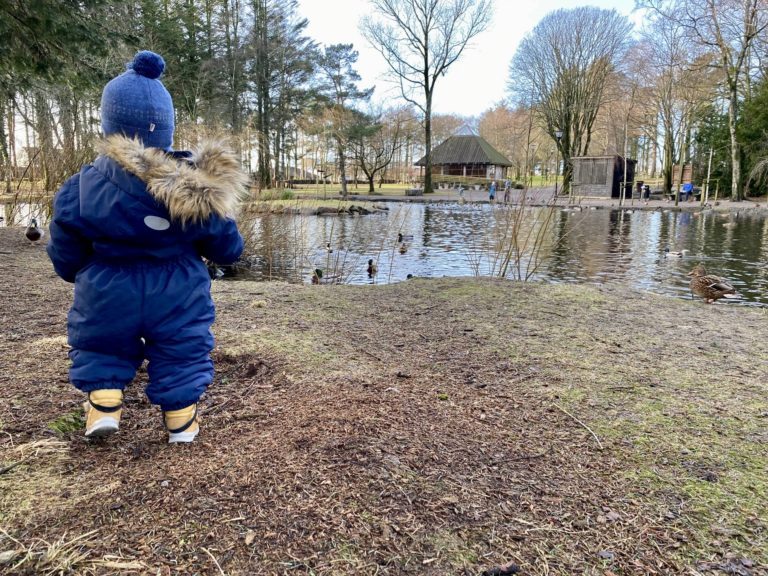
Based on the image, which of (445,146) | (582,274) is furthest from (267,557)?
(445,146)

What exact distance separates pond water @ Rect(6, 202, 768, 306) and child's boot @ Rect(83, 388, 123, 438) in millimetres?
5174

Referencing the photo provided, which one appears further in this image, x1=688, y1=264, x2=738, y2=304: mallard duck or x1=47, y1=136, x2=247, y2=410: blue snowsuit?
x1=688, y1=264, x2=738, y2=304: mallard duck

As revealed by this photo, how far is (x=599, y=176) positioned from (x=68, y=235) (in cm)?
3587

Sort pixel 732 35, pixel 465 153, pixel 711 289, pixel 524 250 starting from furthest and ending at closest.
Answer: pixel 465 153
pixel 732 35
pixel 524 250
pixel 711 289

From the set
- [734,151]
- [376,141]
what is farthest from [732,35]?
[376,141]

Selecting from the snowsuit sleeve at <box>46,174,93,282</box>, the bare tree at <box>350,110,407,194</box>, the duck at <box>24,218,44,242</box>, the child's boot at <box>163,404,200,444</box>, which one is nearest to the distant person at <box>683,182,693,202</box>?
the bare tree at <box>350,110,407,194</box>

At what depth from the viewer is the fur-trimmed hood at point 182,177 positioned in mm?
1917

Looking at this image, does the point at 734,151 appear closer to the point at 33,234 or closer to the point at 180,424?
the point at 33,234

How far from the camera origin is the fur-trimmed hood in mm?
1917

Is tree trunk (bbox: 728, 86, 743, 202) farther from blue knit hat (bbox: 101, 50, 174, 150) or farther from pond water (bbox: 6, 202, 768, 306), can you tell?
blue knit hat (bbox: 101, 50, 174, 150)

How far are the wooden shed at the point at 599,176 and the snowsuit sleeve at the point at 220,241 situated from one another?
33890 millimetres

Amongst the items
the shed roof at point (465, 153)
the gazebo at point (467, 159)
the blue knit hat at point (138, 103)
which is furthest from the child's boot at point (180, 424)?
the gazebo at point (467, 159)

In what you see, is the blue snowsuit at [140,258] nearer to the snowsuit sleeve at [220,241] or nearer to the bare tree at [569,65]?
the snowsuit sleeve at [220,241]

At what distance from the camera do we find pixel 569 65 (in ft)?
120
